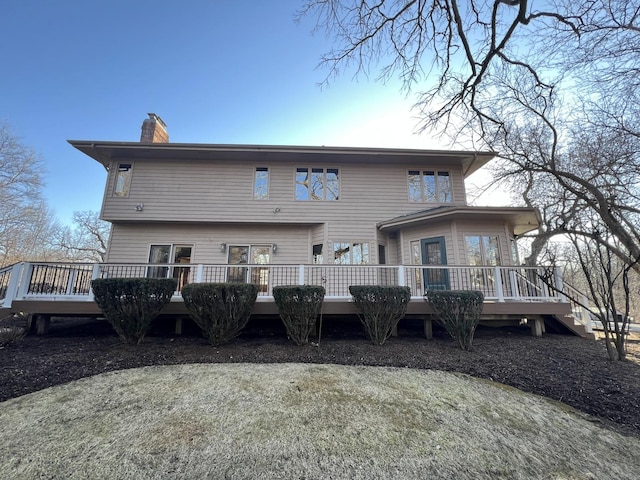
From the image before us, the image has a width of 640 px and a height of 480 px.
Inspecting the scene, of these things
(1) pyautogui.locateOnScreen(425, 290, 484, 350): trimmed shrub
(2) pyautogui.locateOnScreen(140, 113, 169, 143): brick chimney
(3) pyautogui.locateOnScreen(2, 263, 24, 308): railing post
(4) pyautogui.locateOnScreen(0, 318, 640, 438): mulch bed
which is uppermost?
(2) pyautogui.locateOnScreen(140, 113, 169, 143): brick chimney

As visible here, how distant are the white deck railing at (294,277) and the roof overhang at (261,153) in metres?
4.04

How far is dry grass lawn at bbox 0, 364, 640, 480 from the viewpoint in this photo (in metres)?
2.43

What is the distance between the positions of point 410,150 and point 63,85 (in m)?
17.8

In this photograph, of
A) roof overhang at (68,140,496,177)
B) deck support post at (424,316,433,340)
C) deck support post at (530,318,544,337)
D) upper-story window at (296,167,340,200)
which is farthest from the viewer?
upper-story window at (296,167,340,200)

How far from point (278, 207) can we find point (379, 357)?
6103mm

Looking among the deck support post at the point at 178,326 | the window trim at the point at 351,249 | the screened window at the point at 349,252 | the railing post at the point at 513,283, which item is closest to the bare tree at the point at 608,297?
the railing post at the point at 513,283

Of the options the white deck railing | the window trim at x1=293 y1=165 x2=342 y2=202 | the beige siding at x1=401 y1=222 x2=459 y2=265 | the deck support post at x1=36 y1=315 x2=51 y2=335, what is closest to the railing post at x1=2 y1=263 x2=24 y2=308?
the white deck railing

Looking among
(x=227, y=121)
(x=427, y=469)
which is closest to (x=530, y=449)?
(x=427, y=469)

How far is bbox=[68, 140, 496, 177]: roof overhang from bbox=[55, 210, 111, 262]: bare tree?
19.8m

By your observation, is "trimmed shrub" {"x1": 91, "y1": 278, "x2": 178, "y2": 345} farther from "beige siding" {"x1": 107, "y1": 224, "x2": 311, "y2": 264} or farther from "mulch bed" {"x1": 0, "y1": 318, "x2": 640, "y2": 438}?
"beige siding" {"x1": 107, "y1": 224, "x2": 311, "y2": 264}

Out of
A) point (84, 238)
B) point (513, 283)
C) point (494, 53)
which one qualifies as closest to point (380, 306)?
point (513, 283)

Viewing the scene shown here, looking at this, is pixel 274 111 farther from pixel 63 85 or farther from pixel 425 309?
pixel 63 85

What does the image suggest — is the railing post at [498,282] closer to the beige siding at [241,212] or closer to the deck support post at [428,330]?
the deck support post at [428,330]

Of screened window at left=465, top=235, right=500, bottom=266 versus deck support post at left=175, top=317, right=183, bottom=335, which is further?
screened window at left=465, top=235, right=500, bottom=266
